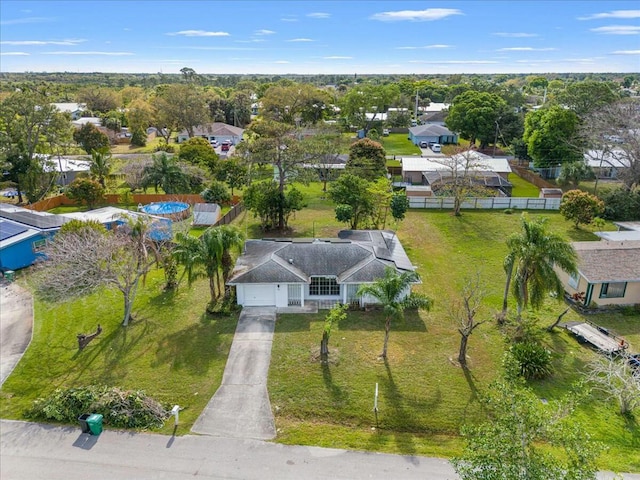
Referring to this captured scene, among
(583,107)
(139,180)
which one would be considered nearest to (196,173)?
(139,180)

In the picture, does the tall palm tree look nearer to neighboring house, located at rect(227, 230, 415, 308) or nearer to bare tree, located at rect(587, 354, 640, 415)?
neighboring house, located at rect(227, 230, 415, 308)

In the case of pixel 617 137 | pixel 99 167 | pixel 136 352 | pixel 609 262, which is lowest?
pixel 136 352

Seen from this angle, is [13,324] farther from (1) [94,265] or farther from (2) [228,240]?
(2) [228,240]

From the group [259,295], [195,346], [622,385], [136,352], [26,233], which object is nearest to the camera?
[622,385]

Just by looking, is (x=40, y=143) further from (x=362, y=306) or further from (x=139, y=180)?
(x=362, y=306)

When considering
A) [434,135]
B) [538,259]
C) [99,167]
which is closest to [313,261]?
[538,259]

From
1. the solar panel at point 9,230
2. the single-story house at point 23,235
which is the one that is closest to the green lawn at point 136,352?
the single-story house at point 23,235
